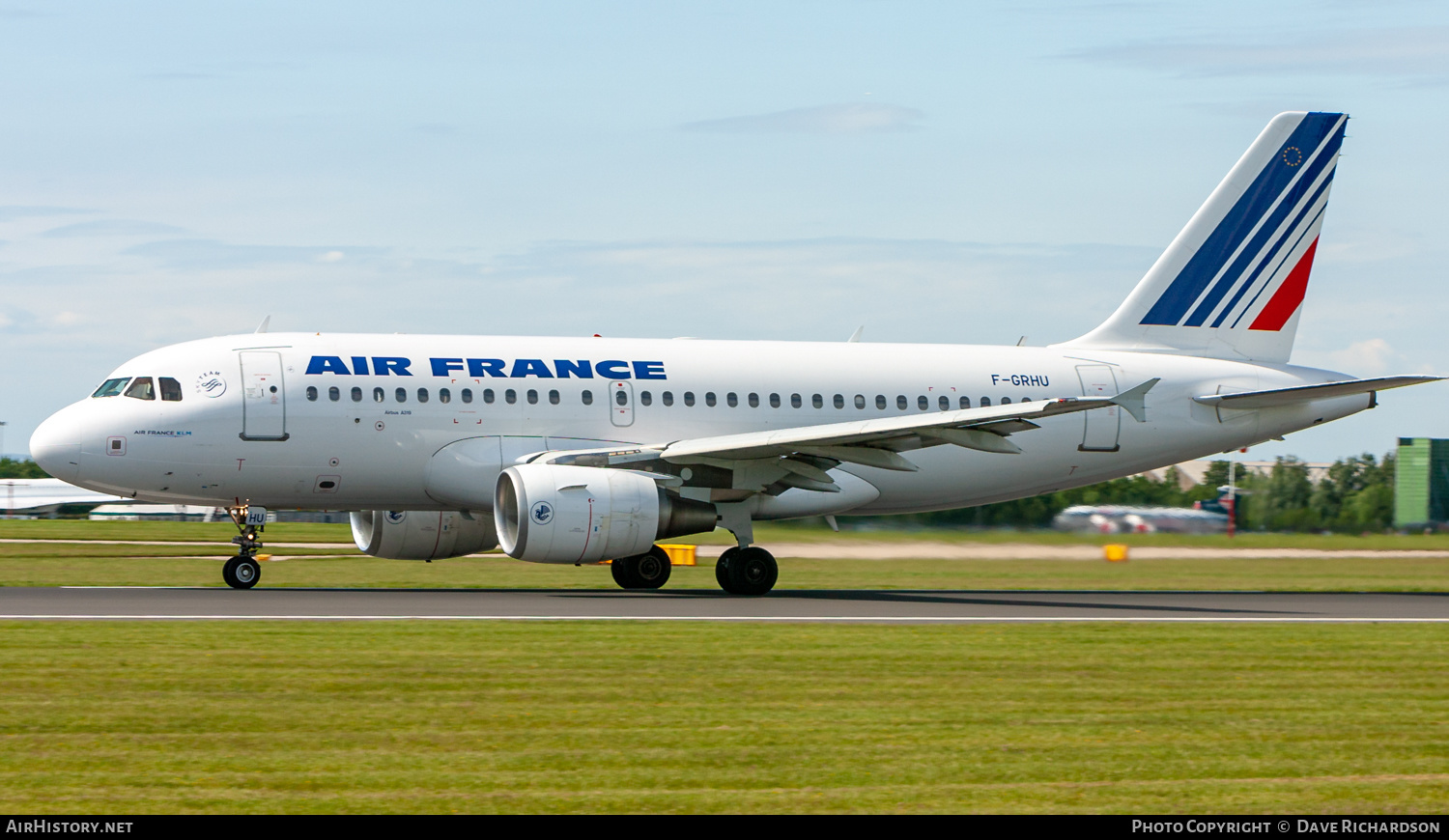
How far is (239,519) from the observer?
85.5ft

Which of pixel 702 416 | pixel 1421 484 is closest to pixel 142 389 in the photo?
pixel 702 416

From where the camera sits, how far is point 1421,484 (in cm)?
4231

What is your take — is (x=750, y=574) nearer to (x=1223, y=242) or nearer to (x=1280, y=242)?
(x=1223, y=242)

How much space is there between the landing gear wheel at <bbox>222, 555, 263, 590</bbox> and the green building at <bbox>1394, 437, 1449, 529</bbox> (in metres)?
26.8

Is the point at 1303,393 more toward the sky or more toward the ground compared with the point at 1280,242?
more toward the ground

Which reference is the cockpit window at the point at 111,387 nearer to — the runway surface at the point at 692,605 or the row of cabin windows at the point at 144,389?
the row of cabin windows at the point at 144,389

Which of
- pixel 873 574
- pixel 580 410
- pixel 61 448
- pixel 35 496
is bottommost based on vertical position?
pixel 35 496

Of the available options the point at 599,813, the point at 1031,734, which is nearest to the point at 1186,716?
the point at 1031,734

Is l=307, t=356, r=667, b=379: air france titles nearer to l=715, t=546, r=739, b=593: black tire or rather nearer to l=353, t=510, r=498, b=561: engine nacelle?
l=353, t=510, r=498, b=561: engine nacelle

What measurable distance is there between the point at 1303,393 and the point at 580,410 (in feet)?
42.6

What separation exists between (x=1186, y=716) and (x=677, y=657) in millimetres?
5206

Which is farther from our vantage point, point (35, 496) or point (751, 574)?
point (35, 496)

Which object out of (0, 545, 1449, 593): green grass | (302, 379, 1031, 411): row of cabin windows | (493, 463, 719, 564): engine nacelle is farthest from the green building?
(493, 463, 719, 564): engine nacelle
